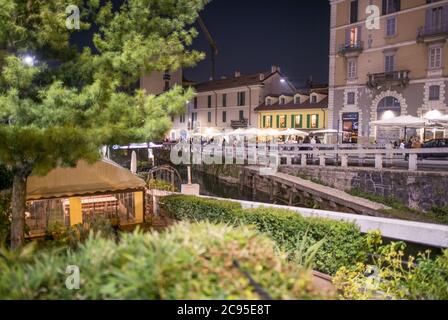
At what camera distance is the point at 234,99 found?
5809cm

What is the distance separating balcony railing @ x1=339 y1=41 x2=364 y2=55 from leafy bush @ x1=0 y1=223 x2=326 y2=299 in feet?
129

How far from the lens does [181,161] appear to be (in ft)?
149

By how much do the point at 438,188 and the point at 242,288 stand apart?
60.3ft

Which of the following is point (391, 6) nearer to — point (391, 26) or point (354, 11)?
point (391, 26)

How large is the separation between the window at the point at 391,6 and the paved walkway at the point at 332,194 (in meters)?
20.7

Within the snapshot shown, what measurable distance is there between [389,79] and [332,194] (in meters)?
19.8

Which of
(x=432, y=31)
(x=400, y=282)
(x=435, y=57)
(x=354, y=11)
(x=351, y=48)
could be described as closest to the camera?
(x=400, y=282)

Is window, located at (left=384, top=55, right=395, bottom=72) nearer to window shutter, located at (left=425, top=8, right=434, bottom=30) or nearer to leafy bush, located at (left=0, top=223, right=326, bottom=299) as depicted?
window shutter, located at (left=425, top=8, right=434, bottom=30)

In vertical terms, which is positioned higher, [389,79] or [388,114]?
[389,79]

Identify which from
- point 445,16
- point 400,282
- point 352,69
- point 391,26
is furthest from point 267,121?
point 400,282

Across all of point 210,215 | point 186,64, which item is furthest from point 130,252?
point 210,215

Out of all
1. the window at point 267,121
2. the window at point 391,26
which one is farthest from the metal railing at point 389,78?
the window at point 267,121

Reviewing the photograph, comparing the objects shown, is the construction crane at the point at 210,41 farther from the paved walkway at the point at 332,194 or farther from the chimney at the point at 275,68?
the paved walkway at the point at 332,194

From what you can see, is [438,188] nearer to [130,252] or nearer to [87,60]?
[87,60]
